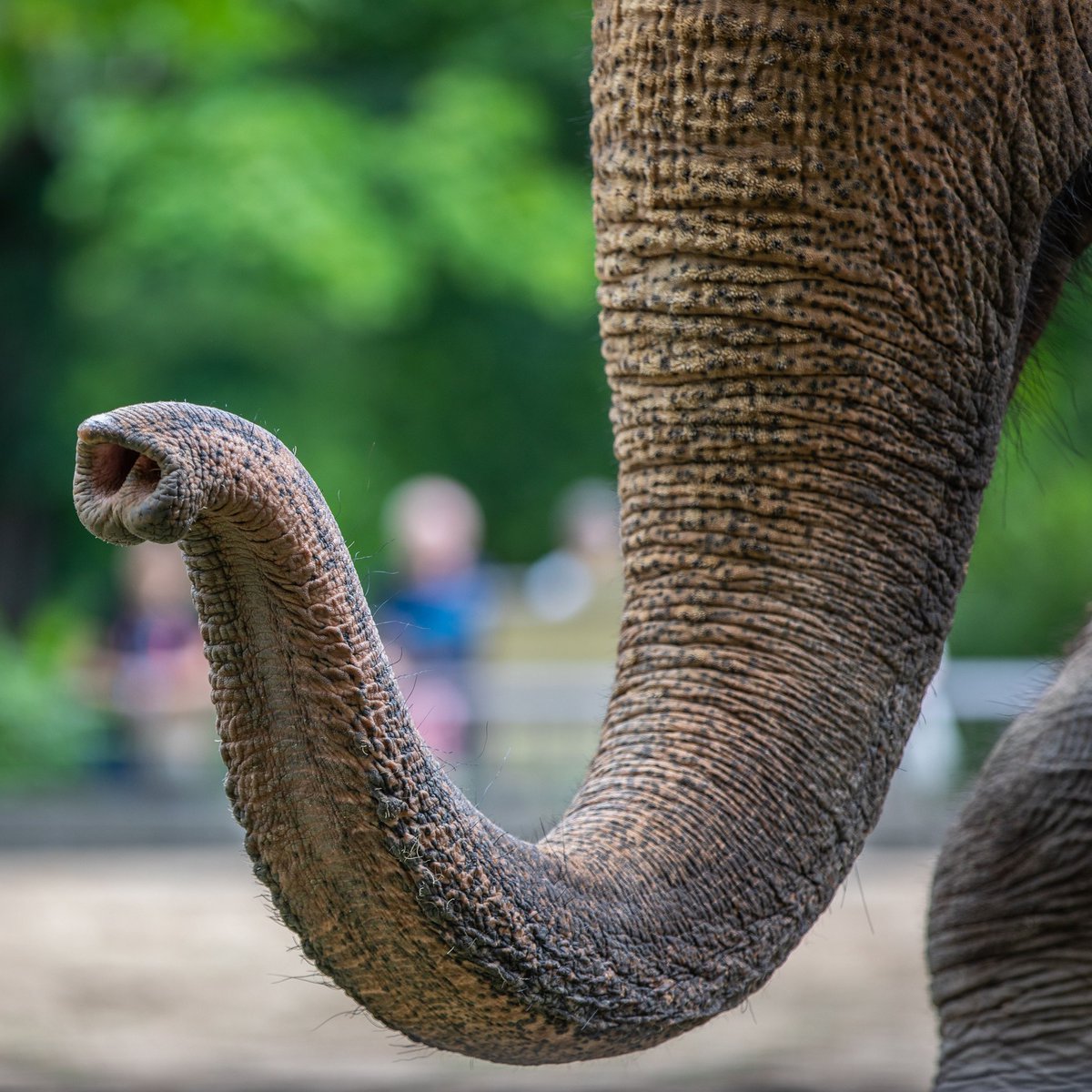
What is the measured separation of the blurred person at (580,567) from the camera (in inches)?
516

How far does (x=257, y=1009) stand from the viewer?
792 cm

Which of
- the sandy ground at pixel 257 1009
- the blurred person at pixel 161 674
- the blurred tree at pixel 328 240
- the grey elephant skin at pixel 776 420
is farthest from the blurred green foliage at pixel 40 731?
the grey elephant skin at pixel 776 420

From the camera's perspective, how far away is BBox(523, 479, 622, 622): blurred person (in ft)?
43.0

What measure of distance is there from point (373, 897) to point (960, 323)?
3.67 ft

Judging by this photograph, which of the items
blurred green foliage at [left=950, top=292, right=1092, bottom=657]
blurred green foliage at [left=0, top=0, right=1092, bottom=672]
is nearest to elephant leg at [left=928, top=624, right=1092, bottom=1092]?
blurred green foliage at [left=0, top=0, right=1092, bottom=672]

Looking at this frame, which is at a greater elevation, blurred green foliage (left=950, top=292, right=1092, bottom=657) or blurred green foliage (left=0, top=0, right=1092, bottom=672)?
blurred green foliage (left=0, top=0, right=1092, bottom=672)

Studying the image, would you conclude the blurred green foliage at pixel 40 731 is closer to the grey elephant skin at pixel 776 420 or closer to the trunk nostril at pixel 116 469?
the grey elephant skin at pixel 776 420

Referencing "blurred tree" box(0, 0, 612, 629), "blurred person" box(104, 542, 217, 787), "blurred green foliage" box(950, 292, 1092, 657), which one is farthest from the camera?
"blurred green foliage" box(950, 292, 1092, 657)

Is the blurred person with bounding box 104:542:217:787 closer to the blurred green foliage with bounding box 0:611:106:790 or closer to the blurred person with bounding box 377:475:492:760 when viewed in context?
the blurred green foliage with bounding box 0:611:106:790

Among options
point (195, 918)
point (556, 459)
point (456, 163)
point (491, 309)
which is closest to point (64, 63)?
point (456, 163)

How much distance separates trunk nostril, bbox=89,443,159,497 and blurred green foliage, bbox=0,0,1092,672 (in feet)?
36.9

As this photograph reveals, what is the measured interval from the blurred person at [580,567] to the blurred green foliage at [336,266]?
4.17 feet

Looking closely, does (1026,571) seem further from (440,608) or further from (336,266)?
(440,608)

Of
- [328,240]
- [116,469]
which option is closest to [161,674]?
[328,240]
